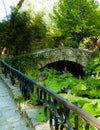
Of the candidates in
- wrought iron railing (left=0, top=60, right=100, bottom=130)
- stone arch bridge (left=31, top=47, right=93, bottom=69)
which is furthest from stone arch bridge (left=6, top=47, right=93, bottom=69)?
wrought iron railing (left=0, top=60, right=100, bottom=130)

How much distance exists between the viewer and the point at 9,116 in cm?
531

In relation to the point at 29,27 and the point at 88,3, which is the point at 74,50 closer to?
the point at 29,27

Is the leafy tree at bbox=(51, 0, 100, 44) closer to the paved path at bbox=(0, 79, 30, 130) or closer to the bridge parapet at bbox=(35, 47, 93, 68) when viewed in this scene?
the bridge parapet at bbox=(35, 47, 93, 68)

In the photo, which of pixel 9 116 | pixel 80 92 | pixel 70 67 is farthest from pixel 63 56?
pixel 9 116

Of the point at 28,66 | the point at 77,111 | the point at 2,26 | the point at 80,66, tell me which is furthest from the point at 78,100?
the point at 80,66

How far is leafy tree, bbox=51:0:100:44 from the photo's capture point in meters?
24.5

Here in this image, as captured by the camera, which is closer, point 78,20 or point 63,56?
point 63,56

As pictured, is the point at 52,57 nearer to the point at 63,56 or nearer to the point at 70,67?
the point at 63,56

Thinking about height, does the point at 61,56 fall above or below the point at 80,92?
above

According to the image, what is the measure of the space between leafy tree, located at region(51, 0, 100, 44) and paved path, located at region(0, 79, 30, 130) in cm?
1824

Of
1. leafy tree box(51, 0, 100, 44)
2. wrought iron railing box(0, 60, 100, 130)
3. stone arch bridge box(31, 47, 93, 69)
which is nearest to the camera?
wrought iron railing box(0, 60, 100, 130)

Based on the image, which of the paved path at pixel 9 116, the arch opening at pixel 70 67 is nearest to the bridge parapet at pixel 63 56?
the arch opening at pixel 70 67

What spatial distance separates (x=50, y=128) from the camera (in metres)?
4.02

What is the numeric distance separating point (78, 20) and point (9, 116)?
793 inches
